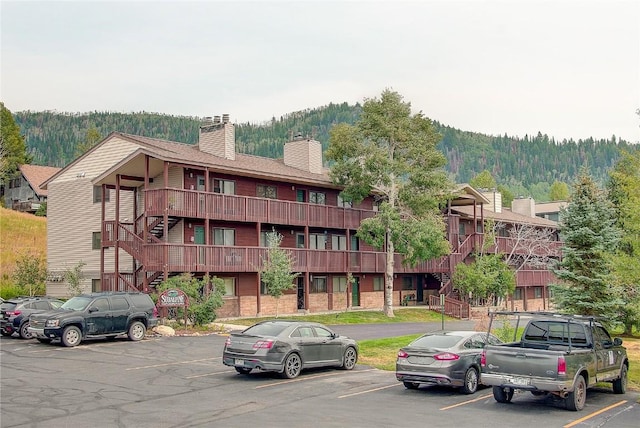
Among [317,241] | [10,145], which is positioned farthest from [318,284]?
[10,145]

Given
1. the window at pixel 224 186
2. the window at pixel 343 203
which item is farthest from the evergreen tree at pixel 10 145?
the window at pixel 224 186

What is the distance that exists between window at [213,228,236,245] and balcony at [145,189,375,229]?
1958 mm

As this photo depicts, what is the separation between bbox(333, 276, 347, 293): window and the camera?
47.8m

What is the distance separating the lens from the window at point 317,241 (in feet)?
153

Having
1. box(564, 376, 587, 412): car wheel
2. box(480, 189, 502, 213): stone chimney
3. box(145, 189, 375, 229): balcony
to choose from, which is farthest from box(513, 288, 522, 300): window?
box(564, 376, 587, 412): car wheel

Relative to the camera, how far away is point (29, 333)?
2773 centimetres

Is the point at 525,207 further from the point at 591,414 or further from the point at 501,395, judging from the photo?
the point at 591,414

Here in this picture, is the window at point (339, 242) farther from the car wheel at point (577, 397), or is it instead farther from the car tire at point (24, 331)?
the car wheel at point (577, 397)

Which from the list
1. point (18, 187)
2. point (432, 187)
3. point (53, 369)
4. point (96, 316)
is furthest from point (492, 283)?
point (18, 187)

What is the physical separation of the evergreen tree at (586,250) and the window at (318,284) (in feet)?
53.1

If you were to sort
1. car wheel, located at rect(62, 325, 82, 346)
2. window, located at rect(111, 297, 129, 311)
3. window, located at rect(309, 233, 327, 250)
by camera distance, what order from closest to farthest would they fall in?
car wheel, located at rect(62, 325, 82, 346)
window, located at rect(111, 297, 129, 311)
window, located at rect(309, 233, 327, 250)

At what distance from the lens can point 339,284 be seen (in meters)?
48.2

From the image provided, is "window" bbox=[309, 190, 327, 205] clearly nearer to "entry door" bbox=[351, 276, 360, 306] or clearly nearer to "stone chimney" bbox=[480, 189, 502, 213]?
"entry door" bbox=[351, 276, 360, 306]

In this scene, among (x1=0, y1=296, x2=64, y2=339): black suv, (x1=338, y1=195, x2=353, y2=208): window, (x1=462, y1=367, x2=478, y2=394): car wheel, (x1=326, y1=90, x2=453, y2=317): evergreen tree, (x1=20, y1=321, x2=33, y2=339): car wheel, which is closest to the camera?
(x1=462, y1=367, x2=478, y2=394): car wheel
